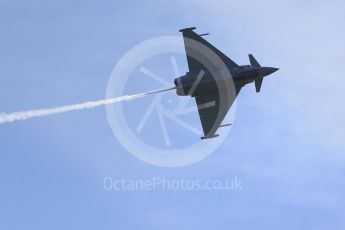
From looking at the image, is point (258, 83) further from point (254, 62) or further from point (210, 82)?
point (210, 82)

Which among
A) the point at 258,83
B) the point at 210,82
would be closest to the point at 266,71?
the point at 258,83

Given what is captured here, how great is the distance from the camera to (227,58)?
300 feet

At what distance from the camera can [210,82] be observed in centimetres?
8750

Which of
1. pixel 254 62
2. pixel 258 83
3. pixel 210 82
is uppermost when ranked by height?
pixel 254 62

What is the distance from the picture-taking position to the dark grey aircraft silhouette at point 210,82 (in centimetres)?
8712

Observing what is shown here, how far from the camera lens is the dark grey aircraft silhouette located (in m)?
87.1

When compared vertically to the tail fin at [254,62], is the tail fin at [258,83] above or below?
below

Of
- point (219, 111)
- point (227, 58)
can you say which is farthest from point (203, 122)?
point (227, 58)

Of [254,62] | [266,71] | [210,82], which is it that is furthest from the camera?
[254,62]

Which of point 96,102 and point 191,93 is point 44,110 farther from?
point 191,93

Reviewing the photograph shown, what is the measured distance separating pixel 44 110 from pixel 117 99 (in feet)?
30.9

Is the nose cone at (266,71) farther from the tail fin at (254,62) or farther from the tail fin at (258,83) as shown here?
the tail fin at (254,62)

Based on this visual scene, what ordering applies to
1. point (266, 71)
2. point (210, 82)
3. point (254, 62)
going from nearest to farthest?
1. point (210, 82)
2. point (266, 71)
3. point (254, 62)

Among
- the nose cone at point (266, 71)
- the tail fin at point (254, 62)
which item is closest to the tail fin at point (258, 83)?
the nose cone at point (266, 71)
